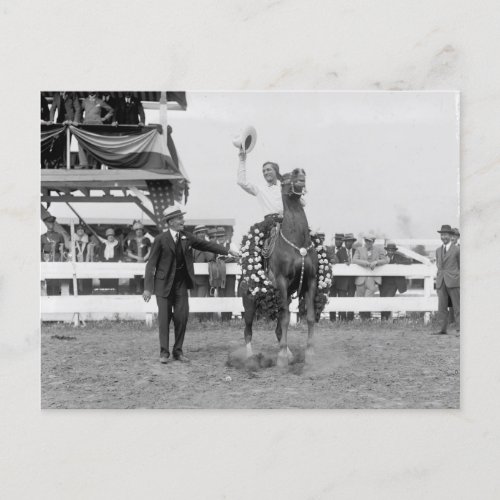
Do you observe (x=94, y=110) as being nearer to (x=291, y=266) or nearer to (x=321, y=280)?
(x=291, y=266)

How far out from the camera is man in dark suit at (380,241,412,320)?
4.08m

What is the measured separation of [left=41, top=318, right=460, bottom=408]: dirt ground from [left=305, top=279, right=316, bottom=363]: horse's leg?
0.11 ft

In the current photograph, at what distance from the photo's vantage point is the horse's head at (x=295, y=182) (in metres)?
4.00

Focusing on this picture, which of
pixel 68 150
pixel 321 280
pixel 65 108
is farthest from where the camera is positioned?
pixel 321 280

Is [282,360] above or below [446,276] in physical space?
below

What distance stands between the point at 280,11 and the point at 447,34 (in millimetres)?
972

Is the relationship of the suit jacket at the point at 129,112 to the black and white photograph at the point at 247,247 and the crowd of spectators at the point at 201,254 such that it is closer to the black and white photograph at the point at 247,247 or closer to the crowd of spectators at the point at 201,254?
the black and white photograph at the point at 247,247

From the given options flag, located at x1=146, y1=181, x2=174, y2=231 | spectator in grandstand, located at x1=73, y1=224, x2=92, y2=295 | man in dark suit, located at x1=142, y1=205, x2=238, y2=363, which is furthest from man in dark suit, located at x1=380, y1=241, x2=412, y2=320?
spectator in grandstand, located at x1=73, y1=224, x2=92, y2=295

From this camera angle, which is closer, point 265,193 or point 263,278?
point 265,193

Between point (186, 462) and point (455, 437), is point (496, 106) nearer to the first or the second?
point (455, 437)

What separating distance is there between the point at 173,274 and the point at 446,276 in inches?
64.1

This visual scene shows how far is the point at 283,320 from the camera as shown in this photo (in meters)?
4.11

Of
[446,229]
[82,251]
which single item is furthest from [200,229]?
[446,229]

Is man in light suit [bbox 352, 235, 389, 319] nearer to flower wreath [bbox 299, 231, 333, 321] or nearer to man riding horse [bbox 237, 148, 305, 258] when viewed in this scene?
flower wreath [bbox 299, 231, 333, 321]
